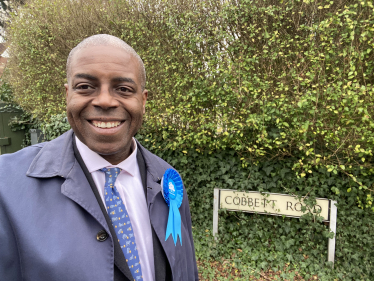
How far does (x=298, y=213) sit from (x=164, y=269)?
294cm

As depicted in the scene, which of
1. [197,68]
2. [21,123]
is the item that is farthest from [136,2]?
[21,123]

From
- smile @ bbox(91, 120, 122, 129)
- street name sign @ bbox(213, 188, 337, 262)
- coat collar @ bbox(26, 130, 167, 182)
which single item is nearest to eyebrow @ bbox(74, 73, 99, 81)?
smile @ bbox(91, 120, 122, 129)

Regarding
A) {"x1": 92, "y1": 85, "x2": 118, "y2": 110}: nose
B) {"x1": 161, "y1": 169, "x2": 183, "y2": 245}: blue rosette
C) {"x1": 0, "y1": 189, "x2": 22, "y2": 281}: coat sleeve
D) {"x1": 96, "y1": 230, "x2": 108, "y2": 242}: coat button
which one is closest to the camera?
{"x1": 0, "y1": 189, "x2": 22, "y2": 281}: coat sleeve

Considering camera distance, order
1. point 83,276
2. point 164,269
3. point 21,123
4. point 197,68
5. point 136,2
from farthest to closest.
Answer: point 21,123 → point 136,2 → point 197,68 → point 164,269 → point 83,276

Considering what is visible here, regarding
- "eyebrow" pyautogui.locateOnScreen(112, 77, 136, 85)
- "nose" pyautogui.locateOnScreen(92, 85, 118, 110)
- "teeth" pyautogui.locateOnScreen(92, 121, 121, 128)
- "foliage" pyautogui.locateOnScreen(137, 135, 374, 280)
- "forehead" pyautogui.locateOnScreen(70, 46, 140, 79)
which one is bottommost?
"foliage" pyautogui.locateOnScreen(137, 135, 374, 280)

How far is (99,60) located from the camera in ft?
3.55

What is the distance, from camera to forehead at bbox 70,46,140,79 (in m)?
1.08

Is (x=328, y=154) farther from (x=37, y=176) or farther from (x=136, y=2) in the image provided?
(x=136, y=2)

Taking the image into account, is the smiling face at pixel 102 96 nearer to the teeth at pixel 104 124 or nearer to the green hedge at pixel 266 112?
the teeth at pixel 104 124

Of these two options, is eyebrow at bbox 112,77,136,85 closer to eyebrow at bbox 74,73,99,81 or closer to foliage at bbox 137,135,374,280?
eyebrow at bbox 74,73,99,81

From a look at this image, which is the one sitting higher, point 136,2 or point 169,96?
point 136,2

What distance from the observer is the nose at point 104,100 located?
1.10 meters

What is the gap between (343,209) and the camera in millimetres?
3420

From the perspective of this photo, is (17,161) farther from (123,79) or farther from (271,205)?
(271,205)
